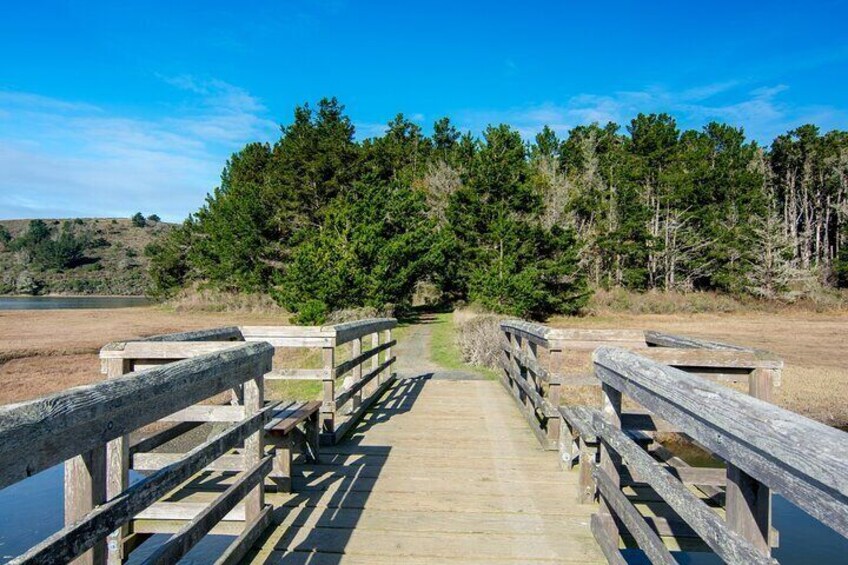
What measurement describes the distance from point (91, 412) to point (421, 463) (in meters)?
3.87

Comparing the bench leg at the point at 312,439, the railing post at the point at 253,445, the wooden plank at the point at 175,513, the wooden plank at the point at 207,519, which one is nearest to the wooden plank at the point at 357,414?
the bench leg at the point at 312,439

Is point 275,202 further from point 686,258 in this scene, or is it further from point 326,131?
point 686,258

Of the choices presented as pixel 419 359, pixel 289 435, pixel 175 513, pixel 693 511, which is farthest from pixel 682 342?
pixel 419 359

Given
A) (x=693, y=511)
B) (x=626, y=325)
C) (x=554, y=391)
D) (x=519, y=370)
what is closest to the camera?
(x=693, y=511)

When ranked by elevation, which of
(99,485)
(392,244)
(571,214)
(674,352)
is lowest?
(99,485)

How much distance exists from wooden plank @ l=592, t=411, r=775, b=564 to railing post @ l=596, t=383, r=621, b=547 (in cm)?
22

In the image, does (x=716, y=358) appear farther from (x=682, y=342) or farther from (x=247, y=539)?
(x=247, y=539)

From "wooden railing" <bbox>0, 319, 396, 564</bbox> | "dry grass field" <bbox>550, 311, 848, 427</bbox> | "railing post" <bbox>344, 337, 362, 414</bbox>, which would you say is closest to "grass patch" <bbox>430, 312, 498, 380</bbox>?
"railing post" <bbox>344, 337, 362, 414</bbox>

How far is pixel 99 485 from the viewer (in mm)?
1931

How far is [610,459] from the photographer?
3281mm

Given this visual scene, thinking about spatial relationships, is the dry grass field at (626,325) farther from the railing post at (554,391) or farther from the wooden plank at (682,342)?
the railing post at (554,391)

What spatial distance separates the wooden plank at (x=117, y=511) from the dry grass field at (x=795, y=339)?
14.6ft

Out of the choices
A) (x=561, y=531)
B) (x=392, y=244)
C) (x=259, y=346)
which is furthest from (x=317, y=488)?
(x=392, y=244)

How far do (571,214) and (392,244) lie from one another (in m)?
17.6
